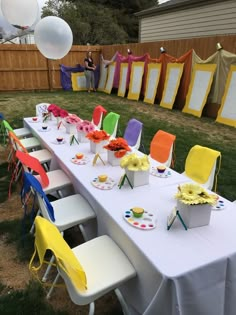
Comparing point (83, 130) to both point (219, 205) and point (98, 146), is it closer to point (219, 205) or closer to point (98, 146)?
point (98, 146)

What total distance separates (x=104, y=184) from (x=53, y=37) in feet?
11.8

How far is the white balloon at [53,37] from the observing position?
470cm

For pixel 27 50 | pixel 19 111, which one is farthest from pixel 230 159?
pixel 27 50

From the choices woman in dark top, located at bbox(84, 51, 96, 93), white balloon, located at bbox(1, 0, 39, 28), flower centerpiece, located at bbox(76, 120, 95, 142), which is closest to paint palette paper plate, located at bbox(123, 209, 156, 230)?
flower centerpiece, located at bbox(76, 120, 95, 142)

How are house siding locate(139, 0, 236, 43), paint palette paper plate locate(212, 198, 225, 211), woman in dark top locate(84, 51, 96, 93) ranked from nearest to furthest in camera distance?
paint palette paper plate locate(212, 198, 225, 211) → house siding locate(139, 0, 236, 43) → woman in dark top locate(84, 51, 96, 93)

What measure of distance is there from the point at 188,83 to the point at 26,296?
6348 mm

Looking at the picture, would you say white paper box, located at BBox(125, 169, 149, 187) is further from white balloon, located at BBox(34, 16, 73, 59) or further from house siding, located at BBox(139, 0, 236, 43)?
house siding, located at BBox(139, 0, 236, 43)

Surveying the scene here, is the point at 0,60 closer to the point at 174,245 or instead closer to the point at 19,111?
the point at 19,111

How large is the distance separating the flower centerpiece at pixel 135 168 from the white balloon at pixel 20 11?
15.0 ft

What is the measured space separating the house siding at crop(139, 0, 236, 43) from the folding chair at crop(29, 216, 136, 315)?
840 cm

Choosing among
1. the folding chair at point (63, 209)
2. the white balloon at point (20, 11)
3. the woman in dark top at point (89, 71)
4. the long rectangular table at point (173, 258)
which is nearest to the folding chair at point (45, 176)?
the folding chair at point (63, 209)

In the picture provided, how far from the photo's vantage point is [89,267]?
156 centimetres

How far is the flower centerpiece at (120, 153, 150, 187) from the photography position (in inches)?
77.4

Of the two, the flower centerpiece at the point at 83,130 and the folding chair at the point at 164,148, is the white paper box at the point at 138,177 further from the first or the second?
the flower centerpiece at the point at 83,130
